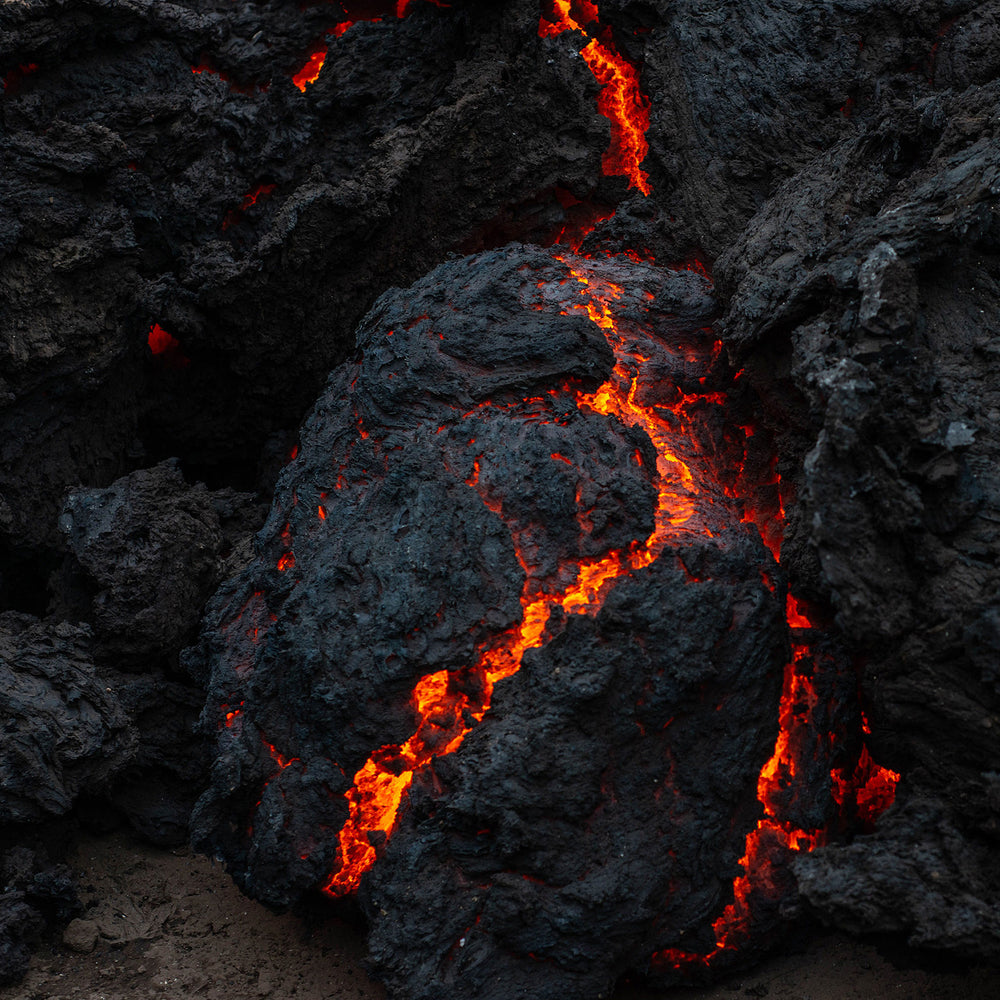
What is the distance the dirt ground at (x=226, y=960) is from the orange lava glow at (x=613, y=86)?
12.8 feet

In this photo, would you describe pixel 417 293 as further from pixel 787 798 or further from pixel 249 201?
pixel 787 798

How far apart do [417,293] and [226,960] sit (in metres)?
2.79

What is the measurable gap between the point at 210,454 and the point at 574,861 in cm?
344

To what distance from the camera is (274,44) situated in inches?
217

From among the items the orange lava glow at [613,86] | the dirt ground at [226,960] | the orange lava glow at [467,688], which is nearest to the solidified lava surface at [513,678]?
the orange lava glow at [467,688]

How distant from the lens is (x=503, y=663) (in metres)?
3.56

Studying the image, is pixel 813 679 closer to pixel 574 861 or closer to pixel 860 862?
pixel 860 862

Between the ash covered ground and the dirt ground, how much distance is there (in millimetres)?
182

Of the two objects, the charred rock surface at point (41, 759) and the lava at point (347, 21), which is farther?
the lava at point (347, 21)

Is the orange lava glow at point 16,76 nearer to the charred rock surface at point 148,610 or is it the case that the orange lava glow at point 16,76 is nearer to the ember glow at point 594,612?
the charred rock surface at point 148,610

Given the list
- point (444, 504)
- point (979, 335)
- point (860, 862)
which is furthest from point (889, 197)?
point (860, 862)

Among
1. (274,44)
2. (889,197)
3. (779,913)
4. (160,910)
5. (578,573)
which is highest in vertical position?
(274,44)

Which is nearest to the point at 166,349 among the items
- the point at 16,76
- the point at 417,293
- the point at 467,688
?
the point at 16,76

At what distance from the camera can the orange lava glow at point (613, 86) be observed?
17.8 ft
